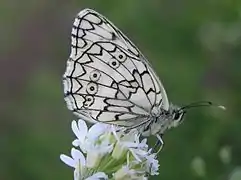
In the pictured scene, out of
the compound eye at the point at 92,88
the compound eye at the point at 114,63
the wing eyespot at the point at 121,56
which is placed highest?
the wing eyespot at the point at 121,56

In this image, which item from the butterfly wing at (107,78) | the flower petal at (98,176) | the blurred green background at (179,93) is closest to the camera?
the flower petal at (98,176)

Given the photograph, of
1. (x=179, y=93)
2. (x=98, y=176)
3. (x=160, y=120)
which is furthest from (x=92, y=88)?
(x=179, y=93)

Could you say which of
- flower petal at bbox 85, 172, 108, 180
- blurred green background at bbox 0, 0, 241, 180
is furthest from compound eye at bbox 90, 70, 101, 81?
blurred green background at bbox 0, 0, 241, 180

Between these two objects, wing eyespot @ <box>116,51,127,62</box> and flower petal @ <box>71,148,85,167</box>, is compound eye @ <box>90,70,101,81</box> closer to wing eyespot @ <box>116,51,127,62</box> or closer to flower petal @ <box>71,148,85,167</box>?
wing eyespot @ <box>116,51,127,62</box>

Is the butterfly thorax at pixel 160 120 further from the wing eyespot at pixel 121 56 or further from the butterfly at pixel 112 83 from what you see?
the wing eyespot at pixel 121 56

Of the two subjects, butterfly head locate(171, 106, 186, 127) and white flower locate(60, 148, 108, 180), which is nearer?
white flower locate(60, 148, 108, 180)

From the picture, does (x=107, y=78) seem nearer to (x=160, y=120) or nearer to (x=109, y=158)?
(x=160, y=120)

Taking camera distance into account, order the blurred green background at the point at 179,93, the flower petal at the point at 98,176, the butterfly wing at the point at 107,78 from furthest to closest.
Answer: the blurred green background at the point at 179,93 → the butterfly wing at the point at 107,78 → the flower petal at the point at 98,176

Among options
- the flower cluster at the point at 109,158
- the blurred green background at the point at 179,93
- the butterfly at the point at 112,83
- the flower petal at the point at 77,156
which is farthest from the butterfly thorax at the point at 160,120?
the blurred green background at the point at 179,93
